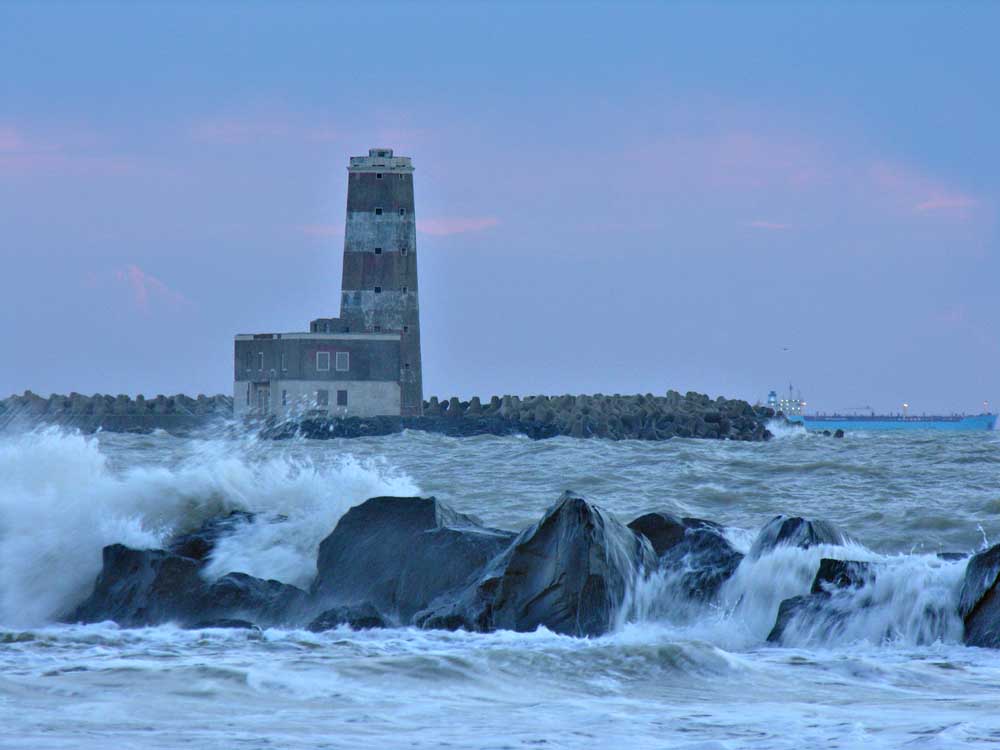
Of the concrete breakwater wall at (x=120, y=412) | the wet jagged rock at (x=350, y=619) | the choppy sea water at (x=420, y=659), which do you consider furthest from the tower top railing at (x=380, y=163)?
the wet jagged rock at (x=350, y=619)

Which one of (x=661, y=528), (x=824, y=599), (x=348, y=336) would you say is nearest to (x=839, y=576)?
(x=824, y=599)

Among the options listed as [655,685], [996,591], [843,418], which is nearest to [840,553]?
[996,591]

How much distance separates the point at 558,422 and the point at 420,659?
3876 centimetres

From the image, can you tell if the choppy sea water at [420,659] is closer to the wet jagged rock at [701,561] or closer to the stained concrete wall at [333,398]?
the wet jagged rock at [701,561]

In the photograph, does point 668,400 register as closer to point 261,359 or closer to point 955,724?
point 261,359

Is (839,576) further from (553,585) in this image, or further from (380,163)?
(380,163)

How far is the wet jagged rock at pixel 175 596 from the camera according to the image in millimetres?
9414

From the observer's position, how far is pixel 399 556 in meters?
9.90

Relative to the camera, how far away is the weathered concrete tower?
4597 cm

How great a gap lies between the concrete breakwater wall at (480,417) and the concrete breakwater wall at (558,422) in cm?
3

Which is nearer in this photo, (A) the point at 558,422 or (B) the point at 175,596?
(B) the point at 175,596

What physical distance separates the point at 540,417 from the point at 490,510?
3125cm

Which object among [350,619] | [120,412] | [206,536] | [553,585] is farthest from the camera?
[120,412]

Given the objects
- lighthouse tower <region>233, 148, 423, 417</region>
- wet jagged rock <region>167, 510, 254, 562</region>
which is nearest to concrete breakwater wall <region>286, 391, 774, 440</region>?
lighthouse tower <region>233, 148, 423, 417</region>
